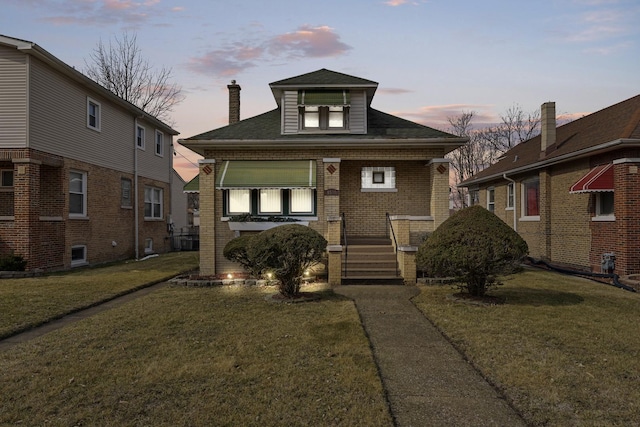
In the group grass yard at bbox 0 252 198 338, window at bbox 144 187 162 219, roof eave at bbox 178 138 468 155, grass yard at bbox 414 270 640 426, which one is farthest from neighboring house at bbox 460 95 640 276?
window at bbox 144 187 162 219

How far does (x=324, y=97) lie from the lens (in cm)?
1437

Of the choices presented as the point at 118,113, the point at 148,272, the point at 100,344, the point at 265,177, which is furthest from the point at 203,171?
the point at 118,113

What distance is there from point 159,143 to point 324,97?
14260mm

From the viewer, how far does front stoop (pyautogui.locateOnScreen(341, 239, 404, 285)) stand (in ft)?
38.7

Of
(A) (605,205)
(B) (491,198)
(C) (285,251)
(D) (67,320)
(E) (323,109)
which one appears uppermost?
(E) (323,109)

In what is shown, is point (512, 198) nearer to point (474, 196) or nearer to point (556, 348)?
point (474, 196)

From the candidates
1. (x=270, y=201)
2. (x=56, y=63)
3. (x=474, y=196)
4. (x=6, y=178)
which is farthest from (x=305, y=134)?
(x=474, y=196)

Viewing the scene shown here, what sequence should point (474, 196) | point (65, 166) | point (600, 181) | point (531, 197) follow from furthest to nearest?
point (474, 196) < point (531, 197) < point (65, 166) < point (600, 181)

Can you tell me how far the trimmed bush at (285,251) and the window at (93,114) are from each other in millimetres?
12253

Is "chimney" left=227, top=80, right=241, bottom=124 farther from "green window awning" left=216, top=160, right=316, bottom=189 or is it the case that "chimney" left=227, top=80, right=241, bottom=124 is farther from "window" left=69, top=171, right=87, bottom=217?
"window" left=69, top=171, right=87, bottom=217

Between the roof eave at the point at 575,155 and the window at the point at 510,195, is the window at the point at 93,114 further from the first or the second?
the window at the point at 510,195

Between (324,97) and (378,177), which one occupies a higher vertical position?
(324,97)

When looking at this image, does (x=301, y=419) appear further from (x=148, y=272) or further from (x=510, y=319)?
(x=148, y=272)

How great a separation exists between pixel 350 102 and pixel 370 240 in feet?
16.4
